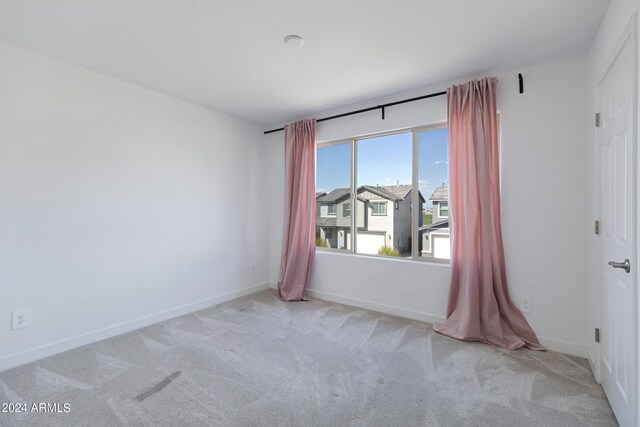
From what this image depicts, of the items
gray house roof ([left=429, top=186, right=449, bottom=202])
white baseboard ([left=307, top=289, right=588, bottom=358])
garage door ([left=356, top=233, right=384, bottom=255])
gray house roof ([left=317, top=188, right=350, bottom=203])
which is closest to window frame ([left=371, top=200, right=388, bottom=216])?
garage door ([left=356, top=233, right=384, bottom=255])

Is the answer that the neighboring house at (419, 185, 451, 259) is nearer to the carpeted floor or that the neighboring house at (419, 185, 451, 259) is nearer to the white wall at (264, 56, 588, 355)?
the white wall at (264, 56, 588, 355)

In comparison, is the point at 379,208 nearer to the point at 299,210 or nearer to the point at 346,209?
the point at 346,209

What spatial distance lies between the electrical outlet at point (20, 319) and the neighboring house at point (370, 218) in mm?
2908

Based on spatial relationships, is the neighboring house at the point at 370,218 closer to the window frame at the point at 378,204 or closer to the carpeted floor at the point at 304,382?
the window frame at the point at 378,204

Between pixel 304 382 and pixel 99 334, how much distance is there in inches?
78.3

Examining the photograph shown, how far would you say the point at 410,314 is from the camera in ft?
10.3

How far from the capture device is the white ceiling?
5.98ft

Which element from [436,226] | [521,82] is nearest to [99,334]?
[436,226]

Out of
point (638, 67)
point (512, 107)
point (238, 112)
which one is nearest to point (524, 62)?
point (512, 107)

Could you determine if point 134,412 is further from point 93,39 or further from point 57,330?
point 93,39

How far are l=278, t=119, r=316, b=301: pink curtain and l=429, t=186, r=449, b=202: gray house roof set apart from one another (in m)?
1.47

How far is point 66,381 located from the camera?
201 centimetres

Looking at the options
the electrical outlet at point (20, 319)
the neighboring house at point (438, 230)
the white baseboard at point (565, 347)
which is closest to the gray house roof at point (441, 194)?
the neighboring house at point (438, 230)

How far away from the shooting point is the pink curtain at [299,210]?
3.81 m
